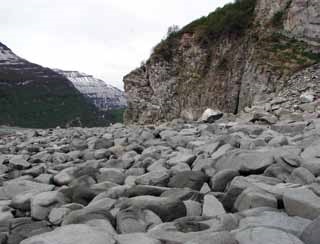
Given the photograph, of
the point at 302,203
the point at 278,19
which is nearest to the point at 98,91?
the point at 278,19

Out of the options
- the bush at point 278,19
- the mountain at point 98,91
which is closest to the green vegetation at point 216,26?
the bush at point 278,19

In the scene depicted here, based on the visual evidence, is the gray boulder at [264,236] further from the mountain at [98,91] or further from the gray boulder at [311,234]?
the mountain at [98,91]

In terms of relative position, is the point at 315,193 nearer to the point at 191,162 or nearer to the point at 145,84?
the point at 191,162

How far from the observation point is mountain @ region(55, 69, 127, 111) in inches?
5119

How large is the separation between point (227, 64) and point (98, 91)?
132515 mm

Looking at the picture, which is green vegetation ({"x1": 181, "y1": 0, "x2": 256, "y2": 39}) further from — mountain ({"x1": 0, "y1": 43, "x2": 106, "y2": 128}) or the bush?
mountain ({"x1": 0, "y1": 43, "x2": 106, "y2": 128})

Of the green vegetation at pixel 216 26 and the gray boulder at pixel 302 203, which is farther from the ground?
the green vegetation at pixel 216 26

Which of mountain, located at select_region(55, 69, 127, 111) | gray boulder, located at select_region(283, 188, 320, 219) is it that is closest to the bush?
gray boulder, located at select_region(283, 188, 320, 219)

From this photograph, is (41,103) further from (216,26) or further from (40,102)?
(216,26)

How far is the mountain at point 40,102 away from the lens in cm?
6862

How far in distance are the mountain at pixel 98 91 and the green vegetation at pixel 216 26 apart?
102 metres

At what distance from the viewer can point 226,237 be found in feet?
7.03

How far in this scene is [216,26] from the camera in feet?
61.9

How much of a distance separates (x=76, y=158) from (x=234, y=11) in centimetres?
1415
